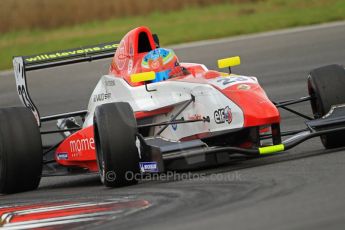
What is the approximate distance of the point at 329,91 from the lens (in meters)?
9.03

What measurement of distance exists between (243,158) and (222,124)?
819mm

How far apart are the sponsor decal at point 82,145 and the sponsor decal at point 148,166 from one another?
1.08m

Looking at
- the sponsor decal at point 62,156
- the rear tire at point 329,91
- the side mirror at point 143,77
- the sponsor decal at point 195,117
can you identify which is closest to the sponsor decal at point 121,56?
the side mirror at point 143,77

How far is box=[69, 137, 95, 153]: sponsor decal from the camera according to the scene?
364 inches

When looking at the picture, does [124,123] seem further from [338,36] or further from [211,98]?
[338,36]

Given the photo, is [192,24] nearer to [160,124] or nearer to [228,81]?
[228,81]

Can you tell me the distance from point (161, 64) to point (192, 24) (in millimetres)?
13629

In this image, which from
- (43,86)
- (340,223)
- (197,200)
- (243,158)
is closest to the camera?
(340,223)

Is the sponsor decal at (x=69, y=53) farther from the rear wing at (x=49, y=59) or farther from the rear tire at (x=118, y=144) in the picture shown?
the rear tire at (x=118, y=144)

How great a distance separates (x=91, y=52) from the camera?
35.2 ft

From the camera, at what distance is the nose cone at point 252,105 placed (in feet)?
27.5

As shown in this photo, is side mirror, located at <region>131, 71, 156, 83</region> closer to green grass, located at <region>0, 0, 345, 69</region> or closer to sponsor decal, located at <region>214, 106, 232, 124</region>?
sponsor decal, located at <region>214, 106, 232, 124</region>

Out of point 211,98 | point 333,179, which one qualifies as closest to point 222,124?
point 211,98

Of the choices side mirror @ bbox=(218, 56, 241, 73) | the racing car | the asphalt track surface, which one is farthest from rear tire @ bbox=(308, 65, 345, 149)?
side mirror @ bbox=(218, 56, 241, 73)
